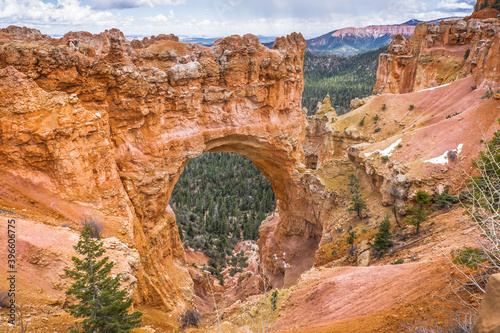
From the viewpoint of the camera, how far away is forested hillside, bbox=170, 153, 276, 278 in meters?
38.0

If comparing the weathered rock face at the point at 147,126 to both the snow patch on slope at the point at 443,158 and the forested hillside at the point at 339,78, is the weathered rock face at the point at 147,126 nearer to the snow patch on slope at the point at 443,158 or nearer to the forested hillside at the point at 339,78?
the snow patch on slope at the point at 443,158

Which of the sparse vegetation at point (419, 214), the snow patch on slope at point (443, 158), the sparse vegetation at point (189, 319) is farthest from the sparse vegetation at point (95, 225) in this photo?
the snow patch on slope at point (443, 158)

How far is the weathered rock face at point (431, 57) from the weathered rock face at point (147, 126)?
2932 centimetres

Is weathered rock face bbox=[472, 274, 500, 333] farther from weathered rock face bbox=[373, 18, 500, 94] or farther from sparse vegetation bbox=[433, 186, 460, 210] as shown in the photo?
weathered rock face bbox=[373, 18, 500, 94]

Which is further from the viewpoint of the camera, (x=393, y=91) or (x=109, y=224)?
(x=393, y=91)

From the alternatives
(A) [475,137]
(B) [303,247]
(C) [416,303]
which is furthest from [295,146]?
(C) [416,303]

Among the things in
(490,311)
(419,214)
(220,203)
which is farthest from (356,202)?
(220,203)

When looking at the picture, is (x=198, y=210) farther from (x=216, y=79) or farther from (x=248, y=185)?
(x=216, y=79)

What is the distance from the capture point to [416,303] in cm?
888

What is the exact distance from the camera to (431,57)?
1907 inches

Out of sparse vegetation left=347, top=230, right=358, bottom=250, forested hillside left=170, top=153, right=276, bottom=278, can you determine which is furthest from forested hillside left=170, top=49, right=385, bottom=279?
sparse vegetation left=347, top=230, right=358, bottom=250

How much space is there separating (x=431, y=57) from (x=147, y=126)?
48.3 metres

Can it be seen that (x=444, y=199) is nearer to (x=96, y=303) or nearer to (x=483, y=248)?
(x=483, y=248)

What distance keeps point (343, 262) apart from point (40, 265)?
1574 centimetres
